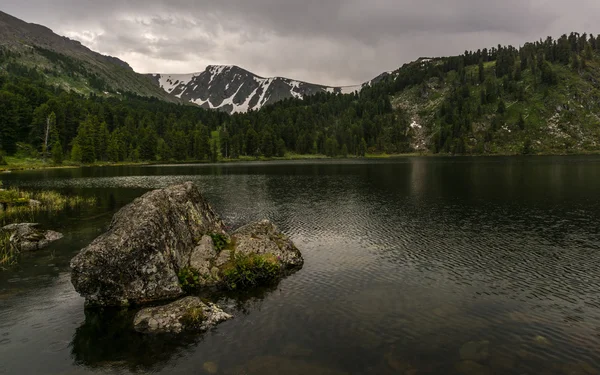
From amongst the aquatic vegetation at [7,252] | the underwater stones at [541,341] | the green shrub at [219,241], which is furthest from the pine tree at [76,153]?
the underwater stones at [541,341]

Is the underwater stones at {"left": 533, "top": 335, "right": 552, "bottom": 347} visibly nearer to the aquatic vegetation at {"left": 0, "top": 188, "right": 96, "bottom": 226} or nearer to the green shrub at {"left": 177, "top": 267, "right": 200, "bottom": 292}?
the green shrub at {"left": 177, "top": 267, "right": 200, "bottom": 292}

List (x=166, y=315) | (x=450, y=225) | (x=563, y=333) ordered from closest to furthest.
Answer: (x=563, y=333), (x=166, y=315), (x=450, y=225)

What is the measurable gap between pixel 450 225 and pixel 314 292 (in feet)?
97.1

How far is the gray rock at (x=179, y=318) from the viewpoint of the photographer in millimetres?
21453

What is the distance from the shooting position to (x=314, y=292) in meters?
27.8

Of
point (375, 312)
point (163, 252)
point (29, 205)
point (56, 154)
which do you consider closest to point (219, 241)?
point (163, 252)

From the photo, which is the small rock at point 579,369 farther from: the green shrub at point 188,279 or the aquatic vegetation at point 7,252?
the aquatic vegetation at point 7,252

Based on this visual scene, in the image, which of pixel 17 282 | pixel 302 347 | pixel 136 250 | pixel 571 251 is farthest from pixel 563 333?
pixel 17 282

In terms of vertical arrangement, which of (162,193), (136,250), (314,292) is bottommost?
(314,292)

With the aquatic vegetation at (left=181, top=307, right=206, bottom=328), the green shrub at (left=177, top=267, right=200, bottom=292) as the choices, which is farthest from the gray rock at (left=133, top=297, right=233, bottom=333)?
the green shrub at (left=177, top=267, right=200, bottom=292)

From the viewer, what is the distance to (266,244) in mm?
33938

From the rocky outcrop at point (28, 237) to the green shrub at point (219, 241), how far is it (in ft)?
71.2

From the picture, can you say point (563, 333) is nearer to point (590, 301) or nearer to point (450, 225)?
point (590, 301)

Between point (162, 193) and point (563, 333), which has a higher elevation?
point (162, 193)
